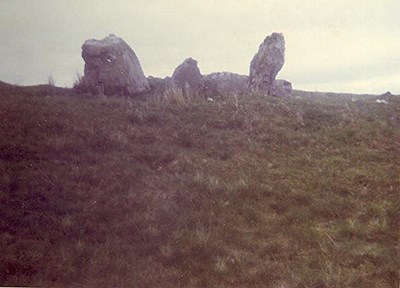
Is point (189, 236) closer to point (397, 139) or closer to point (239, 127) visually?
point (239, 127)

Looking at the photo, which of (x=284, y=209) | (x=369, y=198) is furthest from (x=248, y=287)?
(x=369, y=198)

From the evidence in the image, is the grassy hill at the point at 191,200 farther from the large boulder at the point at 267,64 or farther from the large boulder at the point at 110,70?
the large boulder at the point at 267,64

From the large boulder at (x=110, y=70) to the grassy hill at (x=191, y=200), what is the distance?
5025mm

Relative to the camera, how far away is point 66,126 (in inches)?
508

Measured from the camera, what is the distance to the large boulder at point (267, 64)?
81.3 ft

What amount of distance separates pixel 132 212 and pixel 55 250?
184 cm

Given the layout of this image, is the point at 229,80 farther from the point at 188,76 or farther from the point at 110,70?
the point at 110,70

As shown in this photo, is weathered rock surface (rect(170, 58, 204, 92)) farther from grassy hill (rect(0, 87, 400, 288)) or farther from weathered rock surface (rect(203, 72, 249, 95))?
grassy hill (rect(0, 87, 400, 288))

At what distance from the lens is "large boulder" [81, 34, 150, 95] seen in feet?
67.8

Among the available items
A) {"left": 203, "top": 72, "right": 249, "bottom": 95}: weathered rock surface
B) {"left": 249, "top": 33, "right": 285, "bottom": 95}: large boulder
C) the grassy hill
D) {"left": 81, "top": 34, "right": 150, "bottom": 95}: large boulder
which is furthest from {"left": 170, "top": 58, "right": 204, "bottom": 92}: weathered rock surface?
the grassy hill

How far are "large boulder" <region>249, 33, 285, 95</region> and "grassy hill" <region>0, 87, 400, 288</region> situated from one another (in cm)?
927

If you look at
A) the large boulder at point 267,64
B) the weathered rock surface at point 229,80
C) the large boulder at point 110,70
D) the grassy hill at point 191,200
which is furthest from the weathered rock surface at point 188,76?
the grassy hill at point 191,200

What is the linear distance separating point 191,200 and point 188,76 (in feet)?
48.5

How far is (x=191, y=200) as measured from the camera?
377 inches
